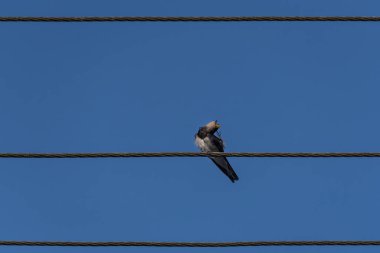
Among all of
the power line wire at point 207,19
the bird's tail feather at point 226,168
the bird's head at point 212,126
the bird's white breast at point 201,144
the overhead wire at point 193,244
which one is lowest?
the overhead wire at point 193,244

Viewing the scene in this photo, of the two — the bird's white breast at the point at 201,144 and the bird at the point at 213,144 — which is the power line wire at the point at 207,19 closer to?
the bird at the point at 213,144

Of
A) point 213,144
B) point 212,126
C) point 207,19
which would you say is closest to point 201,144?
point 213,144

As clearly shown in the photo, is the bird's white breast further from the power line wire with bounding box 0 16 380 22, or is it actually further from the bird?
the power line wire with bounding box 0 16 380 22

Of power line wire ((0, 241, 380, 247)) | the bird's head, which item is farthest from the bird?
power line wire ((0, 241, 380, 247))

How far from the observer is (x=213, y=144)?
603 inches

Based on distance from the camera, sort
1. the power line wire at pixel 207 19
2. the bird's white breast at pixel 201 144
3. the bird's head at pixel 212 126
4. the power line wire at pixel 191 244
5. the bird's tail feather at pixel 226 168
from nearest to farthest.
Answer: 1. the power line wire at pixel 191 244
2. the power line wire at pixel 207 19
3. the bird's tail feather at pixel 226 168
4. the bird's white breast at pixel 201 144
5. the bird's head at pixel 212 126

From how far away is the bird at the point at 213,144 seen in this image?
14.9 m

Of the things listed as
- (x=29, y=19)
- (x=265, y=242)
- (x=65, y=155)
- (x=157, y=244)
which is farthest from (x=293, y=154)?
(x=29, y=19)

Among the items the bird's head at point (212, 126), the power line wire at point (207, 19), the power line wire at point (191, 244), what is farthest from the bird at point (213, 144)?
the power line wire at point (191, 244)

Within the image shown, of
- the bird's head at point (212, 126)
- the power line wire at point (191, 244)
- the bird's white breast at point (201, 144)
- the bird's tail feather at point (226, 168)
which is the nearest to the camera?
the power line wire at point (191, 244)

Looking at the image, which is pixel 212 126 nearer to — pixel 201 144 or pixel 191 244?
pixel 201 144

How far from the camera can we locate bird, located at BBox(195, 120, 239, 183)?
14922 millimetres

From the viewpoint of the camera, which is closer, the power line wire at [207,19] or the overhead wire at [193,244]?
the overhead wire at [193,244]

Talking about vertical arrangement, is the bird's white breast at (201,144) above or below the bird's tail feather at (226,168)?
above
